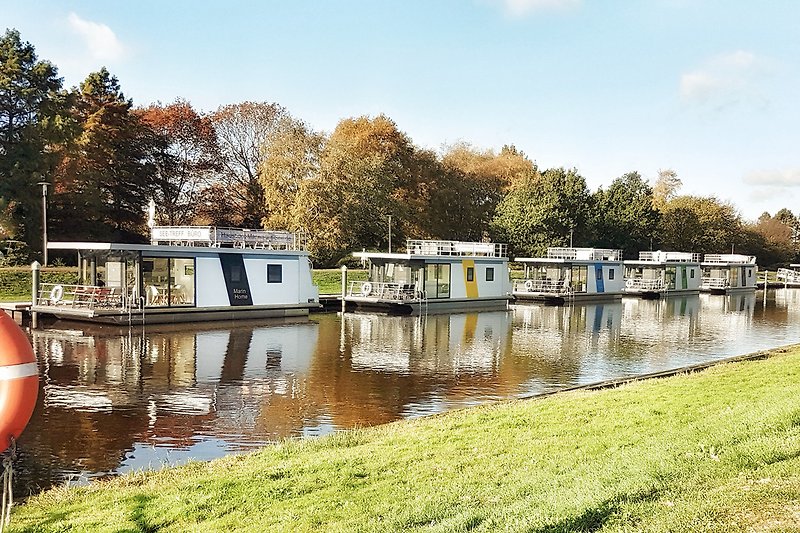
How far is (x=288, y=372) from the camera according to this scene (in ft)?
52.4

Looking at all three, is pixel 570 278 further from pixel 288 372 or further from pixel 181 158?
pixel 288 372

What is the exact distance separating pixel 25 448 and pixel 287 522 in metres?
5.86

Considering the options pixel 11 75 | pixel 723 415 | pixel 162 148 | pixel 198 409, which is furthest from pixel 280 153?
pixel 723 415

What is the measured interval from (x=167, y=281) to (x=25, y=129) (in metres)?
14.4

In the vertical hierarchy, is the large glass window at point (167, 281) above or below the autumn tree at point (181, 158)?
below

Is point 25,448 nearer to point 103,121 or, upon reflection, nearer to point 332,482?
point 332,482

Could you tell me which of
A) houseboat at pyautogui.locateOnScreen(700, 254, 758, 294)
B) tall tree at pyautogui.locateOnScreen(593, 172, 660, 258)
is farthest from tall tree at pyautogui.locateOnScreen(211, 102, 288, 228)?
houseboat at pyautogui.locateOnScreen(700, 254, 758, 294)

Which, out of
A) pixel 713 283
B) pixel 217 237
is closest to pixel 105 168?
pixel 217 237

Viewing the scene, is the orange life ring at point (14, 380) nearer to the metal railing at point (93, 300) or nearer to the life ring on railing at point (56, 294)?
the metal railing at point (93, 300)

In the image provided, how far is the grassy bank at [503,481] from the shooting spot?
188 inches

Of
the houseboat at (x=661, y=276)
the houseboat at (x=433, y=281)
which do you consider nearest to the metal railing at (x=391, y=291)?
the houseboat at (x=433, y=281)

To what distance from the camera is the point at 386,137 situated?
162 feet

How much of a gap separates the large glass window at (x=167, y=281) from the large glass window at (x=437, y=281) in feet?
38.3

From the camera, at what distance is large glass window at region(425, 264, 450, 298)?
108 feet
